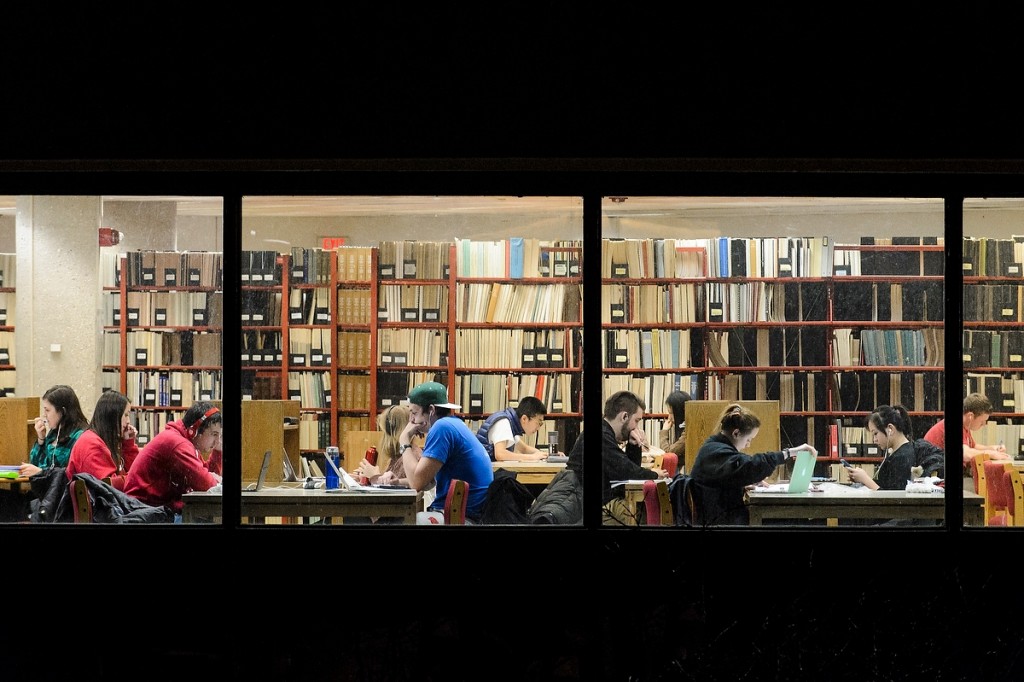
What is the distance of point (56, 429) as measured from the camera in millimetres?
5004

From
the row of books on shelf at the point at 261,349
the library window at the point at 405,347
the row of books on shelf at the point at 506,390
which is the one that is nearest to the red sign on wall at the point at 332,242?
the library window at the point at 405,347

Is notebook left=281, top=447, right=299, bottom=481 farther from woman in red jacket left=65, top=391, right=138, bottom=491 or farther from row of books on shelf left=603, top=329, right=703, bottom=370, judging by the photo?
row of books on shelf left=603, top=329, right=703, bottom=370

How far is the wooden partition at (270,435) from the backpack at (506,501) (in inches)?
44.4

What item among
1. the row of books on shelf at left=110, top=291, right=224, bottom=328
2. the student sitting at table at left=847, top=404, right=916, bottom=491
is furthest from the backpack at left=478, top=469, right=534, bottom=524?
the student sitting at table at left=847, top=404, right=916, bottom=491

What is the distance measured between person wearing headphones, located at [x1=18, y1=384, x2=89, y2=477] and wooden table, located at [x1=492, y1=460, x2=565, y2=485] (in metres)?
2.15

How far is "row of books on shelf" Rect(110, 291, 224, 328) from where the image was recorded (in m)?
4.70

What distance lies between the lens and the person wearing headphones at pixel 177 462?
4.75 metres

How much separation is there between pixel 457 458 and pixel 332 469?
974 mm

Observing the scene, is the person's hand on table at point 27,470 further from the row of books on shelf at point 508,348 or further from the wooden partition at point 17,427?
the row of books on shelf at point 508,348

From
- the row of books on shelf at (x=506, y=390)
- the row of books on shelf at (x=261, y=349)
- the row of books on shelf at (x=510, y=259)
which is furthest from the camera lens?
the row of books on shelf at (x=510, y=259)

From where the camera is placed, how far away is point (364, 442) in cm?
595

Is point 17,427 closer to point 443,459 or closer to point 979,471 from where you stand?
point 443,459

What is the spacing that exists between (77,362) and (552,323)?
107 inches
